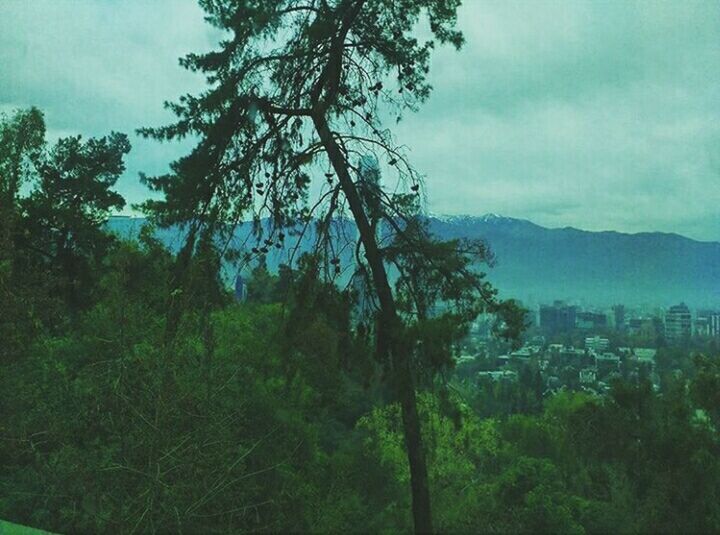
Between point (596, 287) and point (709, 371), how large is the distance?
7.97 ft

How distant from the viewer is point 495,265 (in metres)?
7.42

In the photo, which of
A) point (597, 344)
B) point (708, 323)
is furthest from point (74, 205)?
point (708, 323)

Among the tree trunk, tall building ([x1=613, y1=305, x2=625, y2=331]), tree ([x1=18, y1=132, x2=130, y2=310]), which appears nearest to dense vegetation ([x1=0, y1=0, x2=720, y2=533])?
the tree trunk

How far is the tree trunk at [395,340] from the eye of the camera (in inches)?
250

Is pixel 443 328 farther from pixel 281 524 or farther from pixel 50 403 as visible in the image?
pixel 50 403

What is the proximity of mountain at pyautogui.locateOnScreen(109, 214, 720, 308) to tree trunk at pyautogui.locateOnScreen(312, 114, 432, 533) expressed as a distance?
0.71 metres

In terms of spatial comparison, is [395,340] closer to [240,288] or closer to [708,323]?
[240,288]

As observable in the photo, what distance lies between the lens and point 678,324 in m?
7.60

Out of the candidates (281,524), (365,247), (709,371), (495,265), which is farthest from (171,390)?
(709,371)

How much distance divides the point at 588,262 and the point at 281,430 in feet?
14.3

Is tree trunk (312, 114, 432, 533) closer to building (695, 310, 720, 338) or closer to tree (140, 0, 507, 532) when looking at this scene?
tree (140, 0, 507, 532)

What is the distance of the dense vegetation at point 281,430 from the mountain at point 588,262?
1.19 meters

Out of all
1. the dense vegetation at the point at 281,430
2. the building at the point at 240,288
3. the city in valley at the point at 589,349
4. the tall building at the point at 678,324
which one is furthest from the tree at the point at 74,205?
the tall building at the point at 678,324

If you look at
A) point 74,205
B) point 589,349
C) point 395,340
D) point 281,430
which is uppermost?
point 74,205
